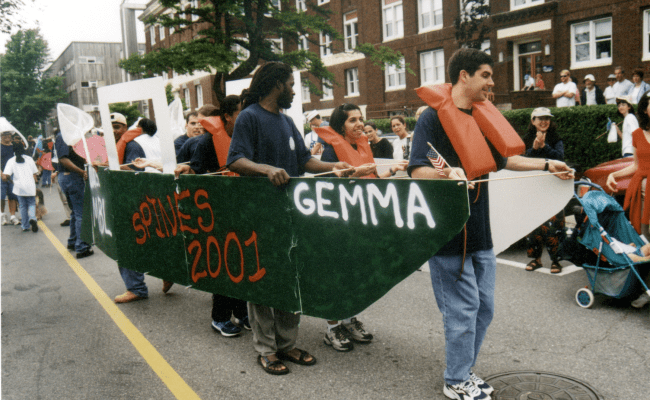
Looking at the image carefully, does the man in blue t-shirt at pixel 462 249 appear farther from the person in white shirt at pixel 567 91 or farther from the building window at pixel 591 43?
the building window at pixel 591 43

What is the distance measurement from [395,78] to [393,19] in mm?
3040

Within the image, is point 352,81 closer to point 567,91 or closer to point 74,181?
point 567,91

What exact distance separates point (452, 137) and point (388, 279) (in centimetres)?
85

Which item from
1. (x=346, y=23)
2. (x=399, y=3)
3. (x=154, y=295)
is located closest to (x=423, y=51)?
(x=399, y=3)

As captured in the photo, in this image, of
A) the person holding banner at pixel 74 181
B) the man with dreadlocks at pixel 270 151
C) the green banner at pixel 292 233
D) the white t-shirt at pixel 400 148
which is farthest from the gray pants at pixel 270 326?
the white t-shirt at pixel 400 148

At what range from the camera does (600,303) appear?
521cm

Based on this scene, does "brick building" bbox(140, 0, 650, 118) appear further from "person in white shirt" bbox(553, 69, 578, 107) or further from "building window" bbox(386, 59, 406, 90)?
"person in white shirt" bbox(553, 69, 578, 107)

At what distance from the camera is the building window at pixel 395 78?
29.4m

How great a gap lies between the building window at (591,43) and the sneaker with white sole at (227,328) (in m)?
19.7

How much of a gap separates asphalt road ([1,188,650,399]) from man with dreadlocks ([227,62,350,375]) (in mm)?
154

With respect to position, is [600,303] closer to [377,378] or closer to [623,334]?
[623,334]

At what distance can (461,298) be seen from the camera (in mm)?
3250

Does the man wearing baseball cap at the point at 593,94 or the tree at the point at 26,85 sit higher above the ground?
the tree at the point at 26,85

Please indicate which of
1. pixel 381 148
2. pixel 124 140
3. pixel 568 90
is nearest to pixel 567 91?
pixel 568 90
